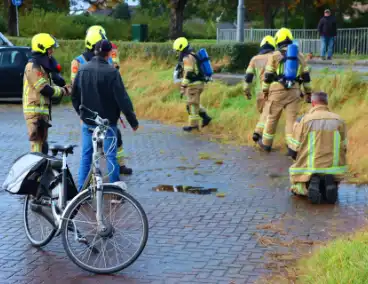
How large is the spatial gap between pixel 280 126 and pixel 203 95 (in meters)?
3.50

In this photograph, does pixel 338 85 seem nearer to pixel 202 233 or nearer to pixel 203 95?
pixel 203 95

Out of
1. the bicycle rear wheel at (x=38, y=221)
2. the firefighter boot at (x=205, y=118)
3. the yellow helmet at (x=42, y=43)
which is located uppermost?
the yellow helmet at (x=42, y=43)

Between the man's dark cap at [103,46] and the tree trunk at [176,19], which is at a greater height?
the man's dark cap at [103,46]

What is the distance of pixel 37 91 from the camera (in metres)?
9.27

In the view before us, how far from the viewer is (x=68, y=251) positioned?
244 inches

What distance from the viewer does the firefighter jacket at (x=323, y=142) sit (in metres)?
8.52

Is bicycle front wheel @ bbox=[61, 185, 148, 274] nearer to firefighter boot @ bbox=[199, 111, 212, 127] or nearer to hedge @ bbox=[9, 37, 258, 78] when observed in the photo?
firefighter boot @ bbox=[199, 111, 212, 127]

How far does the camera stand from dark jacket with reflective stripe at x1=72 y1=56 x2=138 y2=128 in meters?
7.72

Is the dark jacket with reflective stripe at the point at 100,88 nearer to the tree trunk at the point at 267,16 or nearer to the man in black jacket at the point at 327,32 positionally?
the man in black jacket at the point at 327,32

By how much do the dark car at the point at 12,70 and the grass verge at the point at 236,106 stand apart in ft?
8.89

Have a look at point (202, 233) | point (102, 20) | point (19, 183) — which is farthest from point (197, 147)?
point (102, 20)

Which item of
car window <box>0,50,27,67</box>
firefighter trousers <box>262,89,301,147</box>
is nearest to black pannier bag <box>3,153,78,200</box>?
firefighter trousers <box>262,89,301,147</box>

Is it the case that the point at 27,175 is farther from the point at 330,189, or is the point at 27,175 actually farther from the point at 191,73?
the point at 191,73

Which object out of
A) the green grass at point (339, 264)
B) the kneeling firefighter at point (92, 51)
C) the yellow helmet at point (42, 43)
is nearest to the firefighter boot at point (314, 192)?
the green grass at point (339, 264)
